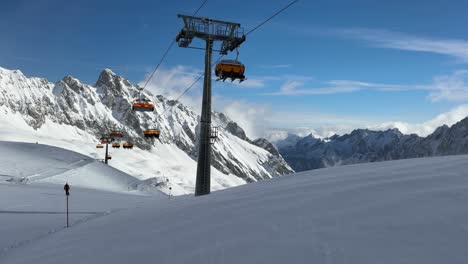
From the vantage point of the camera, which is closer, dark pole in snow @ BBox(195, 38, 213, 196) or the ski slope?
the ski slope

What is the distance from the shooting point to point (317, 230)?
5.04 metres

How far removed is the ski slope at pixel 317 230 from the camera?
4.21 m

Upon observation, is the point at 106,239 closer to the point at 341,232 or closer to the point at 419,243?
the point at 341,232

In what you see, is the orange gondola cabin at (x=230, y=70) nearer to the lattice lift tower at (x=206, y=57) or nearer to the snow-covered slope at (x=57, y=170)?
the lattice lift tower at (x=206, y=57)

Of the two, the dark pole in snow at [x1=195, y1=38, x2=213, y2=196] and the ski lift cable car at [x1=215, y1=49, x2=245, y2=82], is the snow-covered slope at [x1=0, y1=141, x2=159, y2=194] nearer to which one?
A: the dark pole in snow at [x1=195, y1=38, x2=213, y2=196]

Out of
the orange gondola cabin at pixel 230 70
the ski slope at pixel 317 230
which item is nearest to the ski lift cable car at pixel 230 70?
the orange gondola cabin at pixel 230 70

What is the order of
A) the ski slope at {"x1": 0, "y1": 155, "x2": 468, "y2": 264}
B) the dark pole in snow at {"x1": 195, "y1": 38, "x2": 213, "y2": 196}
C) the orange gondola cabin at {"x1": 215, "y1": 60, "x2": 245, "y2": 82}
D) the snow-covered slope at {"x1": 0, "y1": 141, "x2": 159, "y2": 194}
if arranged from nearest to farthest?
the ski slope at {"x1": 0, "y1": 155, "x2": 468, "y2": 264}, the dark pole in snow at {"x1": 195, "y1": 38, "x2": 213, "y2": 196}, the orange gondola cabin at {"x1": 215, "y1": 60, "x2": 245, "y2": 82}, the snow-covered slope at {"x1": 0, "y1": 141, "x2": 159, "y2": 194}

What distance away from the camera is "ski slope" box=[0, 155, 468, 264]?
4.21 metres

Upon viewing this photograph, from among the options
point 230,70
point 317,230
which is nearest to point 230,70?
point 230,70

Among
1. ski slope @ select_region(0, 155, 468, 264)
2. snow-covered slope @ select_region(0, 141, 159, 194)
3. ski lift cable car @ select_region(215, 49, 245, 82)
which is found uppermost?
ski lift cable car @ select_region(215, 49, 245, 82)

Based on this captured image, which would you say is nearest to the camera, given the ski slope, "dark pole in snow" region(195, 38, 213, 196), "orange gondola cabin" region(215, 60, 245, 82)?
the ski slope

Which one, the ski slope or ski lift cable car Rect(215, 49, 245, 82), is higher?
ski lift cable car Rect(215, 49, 245, 82)

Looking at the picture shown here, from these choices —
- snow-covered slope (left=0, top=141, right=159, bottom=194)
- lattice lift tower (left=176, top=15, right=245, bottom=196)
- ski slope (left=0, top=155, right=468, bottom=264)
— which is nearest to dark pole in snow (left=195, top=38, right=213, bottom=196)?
lattice lift tower (left=176, top=15, right=245, bottom=196)

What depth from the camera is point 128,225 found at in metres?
8.88
